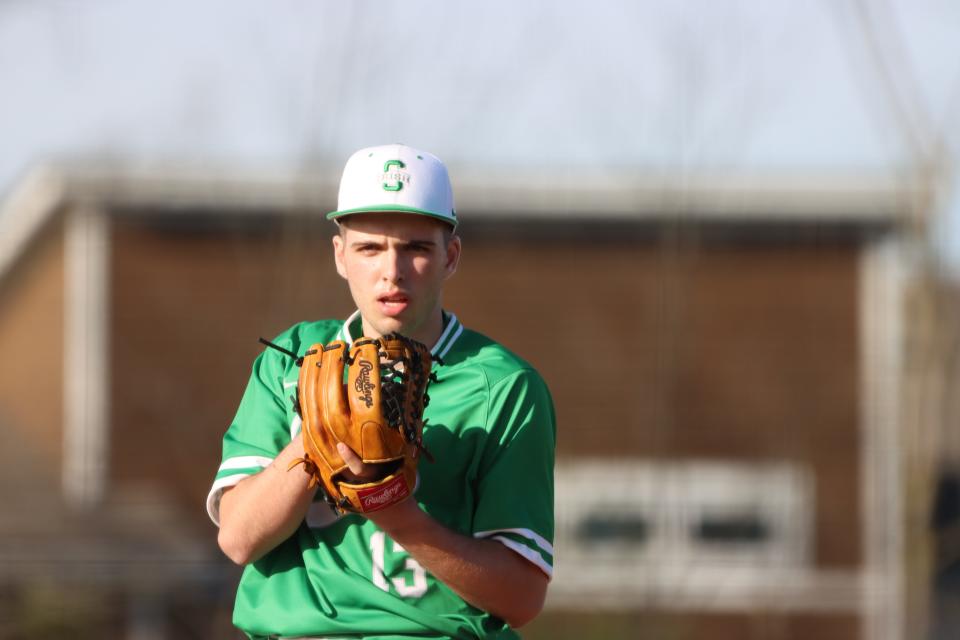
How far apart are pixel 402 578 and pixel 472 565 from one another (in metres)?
0.18

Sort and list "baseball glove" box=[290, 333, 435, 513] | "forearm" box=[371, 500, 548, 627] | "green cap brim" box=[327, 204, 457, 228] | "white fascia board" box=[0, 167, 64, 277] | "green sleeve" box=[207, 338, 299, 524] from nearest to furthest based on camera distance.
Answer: "baseball glove" box=[290, 333, 435, 513] → "forearm" box=[371, 500, 548, 627] → "green cap brim" box=[327, 204, 457, 228] → "green sleeve" box=[207, 338, 299, 524] → "white fascia board" box=[0, 167, 64, 277]

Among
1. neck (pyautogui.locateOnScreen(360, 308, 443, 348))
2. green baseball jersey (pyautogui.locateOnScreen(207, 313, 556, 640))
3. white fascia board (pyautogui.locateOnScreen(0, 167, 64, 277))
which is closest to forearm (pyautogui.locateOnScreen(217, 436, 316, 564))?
green baseball jersey (pyautogui.locateOnScreen(207, 313, 556, 640))

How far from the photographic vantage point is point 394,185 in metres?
2.93

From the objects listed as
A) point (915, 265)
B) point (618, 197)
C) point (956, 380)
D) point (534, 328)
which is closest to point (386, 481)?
point (915, 265)

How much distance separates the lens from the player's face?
9.67 ft

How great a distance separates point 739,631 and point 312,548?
516 inches

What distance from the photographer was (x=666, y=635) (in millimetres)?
13117

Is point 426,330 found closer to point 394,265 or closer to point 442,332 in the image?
point 442,332

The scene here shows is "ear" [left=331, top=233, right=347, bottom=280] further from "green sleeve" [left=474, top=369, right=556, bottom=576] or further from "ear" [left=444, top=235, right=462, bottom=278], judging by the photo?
"green sleeve" [left=474, top=369, right=556, bottom=576]

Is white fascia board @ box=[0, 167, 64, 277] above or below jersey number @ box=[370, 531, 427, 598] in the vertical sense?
above

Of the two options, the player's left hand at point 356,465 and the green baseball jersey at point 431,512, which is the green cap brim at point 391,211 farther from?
the player's left hand at point 356,465

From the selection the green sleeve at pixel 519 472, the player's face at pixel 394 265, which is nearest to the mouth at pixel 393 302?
the player's face at pixel 394 265

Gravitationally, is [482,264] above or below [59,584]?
above

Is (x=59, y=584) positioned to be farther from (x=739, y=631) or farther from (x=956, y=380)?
(x=956, y=380)
